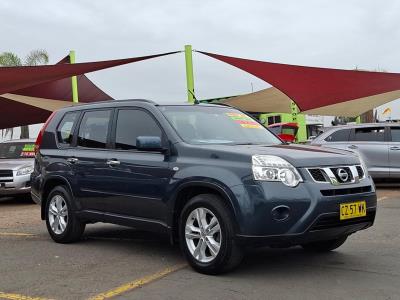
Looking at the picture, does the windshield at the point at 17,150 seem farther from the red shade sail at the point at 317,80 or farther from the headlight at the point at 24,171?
the red shade sail at the point at 317,80

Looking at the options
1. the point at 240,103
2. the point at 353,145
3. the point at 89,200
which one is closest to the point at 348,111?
the point at 240,103

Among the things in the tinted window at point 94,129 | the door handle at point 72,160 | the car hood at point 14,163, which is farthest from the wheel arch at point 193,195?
the car hood at point 14,163

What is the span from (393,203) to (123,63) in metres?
9.17

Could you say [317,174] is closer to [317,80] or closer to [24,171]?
[24,171]

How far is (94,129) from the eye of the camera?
705 centimetres

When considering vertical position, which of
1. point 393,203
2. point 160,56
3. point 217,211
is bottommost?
point 393,203

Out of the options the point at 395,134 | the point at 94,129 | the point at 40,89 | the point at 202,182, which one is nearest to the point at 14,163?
the point at 94,129

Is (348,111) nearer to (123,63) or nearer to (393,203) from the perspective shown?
(123,63)

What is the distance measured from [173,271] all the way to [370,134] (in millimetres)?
9825

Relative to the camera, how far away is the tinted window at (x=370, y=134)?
14.0 metres

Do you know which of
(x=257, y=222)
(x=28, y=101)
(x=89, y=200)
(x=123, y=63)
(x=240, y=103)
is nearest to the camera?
(x=257, y=222)

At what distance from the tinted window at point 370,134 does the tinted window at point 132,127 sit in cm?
905

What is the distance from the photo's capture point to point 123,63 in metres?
16.8

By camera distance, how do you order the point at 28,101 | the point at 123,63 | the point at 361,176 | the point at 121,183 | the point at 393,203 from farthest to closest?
the point at 28,101, the point at 123,63, the point at 393,203, the point at 121,183, the point at 361,176
